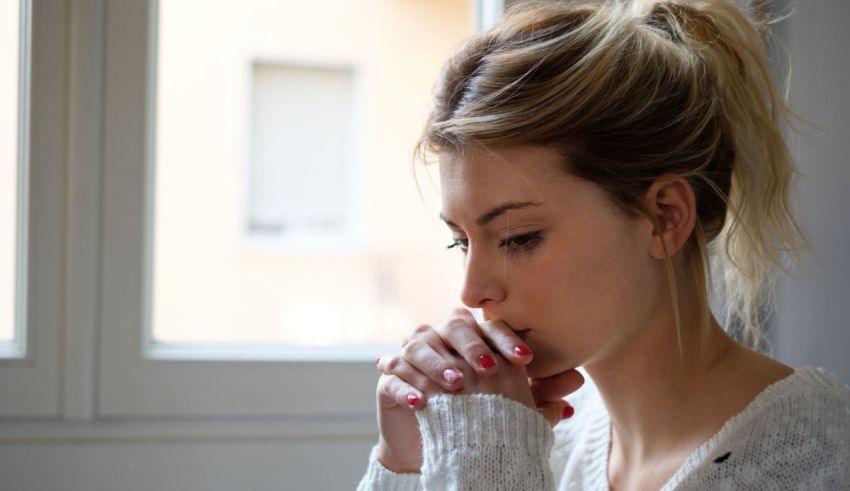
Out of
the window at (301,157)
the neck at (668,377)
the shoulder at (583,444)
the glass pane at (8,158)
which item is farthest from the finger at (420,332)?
the window at (301,157)

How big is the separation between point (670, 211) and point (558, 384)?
0.26 metres

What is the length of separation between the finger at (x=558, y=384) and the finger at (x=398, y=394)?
17 cm

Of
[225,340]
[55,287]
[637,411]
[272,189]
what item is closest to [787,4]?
[637,411]

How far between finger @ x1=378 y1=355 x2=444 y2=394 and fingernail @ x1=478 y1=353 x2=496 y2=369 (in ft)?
0.18

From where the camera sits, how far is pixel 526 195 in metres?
0.87

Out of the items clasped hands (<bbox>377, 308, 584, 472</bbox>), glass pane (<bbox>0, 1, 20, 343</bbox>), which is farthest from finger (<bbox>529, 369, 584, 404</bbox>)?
glass pane (<bbox>0, 1, 20, 343</bbox>)

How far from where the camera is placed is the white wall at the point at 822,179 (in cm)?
111

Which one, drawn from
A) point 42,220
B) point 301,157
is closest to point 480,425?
point 42,220

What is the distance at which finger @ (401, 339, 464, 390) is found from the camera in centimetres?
91

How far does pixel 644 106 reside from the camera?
2.89 feet

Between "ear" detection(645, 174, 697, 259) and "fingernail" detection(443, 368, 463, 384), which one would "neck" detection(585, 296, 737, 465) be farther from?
"fingernail" detection(443, 368, 463, 384)

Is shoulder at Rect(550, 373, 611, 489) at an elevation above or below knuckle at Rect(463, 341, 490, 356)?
below

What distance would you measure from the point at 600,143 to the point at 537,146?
0.22 feet

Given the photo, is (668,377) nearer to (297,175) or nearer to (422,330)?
(422,330)
